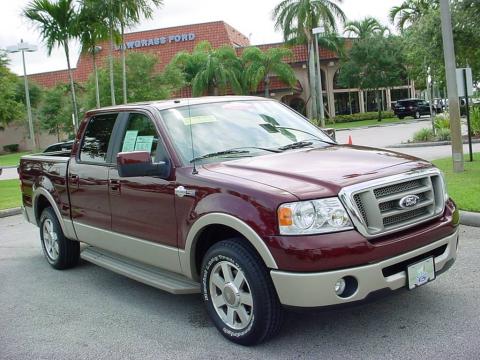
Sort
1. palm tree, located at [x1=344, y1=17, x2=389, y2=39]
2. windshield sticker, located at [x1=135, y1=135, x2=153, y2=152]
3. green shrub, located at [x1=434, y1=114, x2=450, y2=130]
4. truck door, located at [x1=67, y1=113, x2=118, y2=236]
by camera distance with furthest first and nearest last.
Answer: palm tree, located at [x1=344, y1=17, x2=389, y2=39]
green shrub, located at [x1=434, y1=114, x2=450, y2=130]
truck door, located at [x1=67, y1=113, x2=118, y2=236]
windshield sticker, located at [x1=135, y1=135, x2=153, y2=152]

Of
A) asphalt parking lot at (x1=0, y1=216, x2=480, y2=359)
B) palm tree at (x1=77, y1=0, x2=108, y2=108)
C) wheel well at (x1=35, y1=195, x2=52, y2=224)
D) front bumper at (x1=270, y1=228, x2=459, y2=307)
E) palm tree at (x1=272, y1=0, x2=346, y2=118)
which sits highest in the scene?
palm tree at (x1=272, y1=0, x2=346, y2=118)

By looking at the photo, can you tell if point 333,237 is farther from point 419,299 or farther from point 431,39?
point 431,39

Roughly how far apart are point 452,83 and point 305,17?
28902 millimetres

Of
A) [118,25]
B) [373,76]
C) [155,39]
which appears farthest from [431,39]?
[155,39]

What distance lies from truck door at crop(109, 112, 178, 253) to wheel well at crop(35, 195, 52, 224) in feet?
6.60

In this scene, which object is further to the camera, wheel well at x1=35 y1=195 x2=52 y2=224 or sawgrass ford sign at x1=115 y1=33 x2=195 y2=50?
sawgrass ford sign at x1=115 y1=33 x2=195 y2=50

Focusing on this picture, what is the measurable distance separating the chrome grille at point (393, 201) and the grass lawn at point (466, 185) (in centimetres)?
362

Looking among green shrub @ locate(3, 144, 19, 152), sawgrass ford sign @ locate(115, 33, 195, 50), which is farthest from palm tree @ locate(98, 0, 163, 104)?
green shrub @ locate(3, 144, 19, 152)

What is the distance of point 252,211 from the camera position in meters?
3.88

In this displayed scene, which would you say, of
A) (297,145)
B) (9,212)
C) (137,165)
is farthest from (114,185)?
(9,212)

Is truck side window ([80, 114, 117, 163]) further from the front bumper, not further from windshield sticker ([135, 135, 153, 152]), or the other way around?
the front bumper

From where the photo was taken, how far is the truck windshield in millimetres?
4820

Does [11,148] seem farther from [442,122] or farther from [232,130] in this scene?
[232,130]

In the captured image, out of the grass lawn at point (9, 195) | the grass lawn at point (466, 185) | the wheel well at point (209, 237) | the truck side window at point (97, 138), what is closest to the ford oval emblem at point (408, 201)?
the wheel well at point (209, 237)
